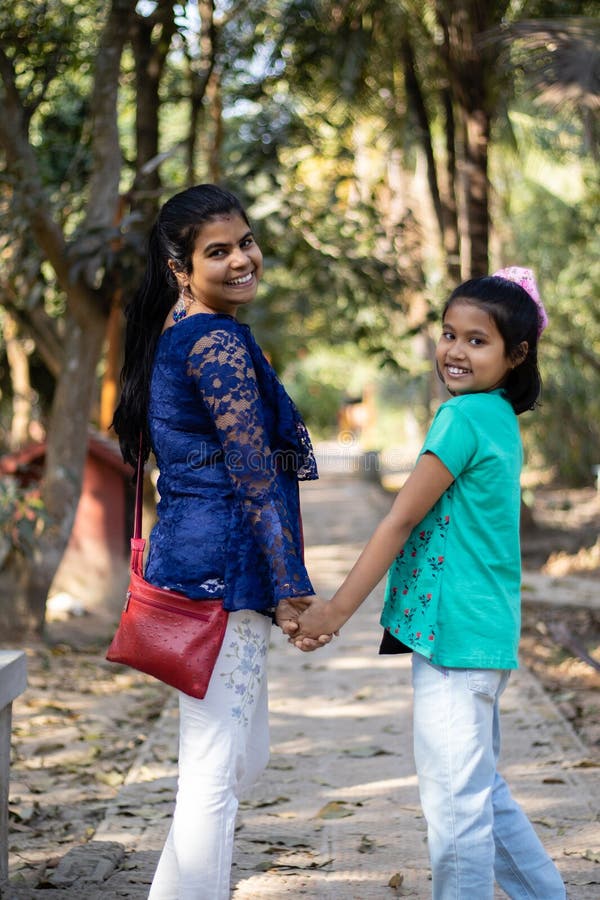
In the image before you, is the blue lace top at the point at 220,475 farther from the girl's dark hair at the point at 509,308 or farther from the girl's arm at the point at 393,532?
the girl's dark hair at the point at 509,308

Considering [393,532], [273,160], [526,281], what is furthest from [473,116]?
[393,532]

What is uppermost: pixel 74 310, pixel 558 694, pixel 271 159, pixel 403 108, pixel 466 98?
pixel 403 108

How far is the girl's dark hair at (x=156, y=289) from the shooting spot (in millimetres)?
2674

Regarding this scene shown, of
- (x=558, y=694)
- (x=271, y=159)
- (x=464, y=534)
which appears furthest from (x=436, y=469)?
(x=271, y=159)

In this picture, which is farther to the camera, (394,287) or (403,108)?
(403,108)

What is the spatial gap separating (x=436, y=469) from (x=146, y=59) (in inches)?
270

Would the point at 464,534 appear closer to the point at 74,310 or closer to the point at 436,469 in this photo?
the point at 436,469

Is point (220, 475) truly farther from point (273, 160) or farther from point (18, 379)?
point (18, 379)

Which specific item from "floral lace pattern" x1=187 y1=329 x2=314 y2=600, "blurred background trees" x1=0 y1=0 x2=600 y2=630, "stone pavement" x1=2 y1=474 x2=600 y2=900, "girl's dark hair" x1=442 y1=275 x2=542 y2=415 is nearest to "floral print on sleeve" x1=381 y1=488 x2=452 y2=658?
"floral lace pattern" x1=187 y1=329 x2=314 y2=600

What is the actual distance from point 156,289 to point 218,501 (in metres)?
0.57

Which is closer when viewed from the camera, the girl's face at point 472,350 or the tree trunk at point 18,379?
the girl's face at point 472,350

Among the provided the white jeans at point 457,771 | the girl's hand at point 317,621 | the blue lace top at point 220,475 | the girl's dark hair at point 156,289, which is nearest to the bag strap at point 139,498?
→ the girl's dark hair at point 156,289

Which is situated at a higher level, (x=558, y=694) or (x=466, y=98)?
(x=466, y=98)

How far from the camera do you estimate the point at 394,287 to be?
9039 millimetres
